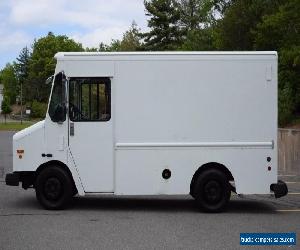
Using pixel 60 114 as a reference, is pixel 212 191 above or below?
below

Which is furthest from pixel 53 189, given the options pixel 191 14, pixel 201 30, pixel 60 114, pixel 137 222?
pixel 191 14

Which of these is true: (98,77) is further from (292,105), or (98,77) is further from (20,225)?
(292,105)

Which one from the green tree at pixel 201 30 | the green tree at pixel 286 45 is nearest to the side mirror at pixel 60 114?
the green tree at pixel 286 45

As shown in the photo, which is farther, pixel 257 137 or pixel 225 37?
pixel 225 37

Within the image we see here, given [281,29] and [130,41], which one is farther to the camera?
[130,41]

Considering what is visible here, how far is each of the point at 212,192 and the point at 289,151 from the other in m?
9.50

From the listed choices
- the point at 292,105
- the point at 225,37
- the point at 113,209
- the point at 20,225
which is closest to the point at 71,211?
the point at 113,209

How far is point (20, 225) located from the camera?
10.1 meters

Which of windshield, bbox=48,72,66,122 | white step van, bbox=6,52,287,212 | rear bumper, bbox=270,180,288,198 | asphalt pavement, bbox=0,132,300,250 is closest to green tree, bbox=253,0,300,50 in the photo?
asphalt pavement, bbox=0,132,300,250

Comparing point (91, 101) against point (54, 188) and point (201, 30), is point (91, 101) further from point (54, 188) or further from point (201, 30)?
point (201, 30)

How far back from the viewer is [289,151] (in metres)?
20.4

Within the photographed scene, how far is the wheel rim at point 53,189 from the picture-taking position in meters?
11.6

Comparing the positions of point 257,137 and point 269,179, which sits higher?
point 257,137

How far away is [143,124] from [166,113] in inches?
19.7
